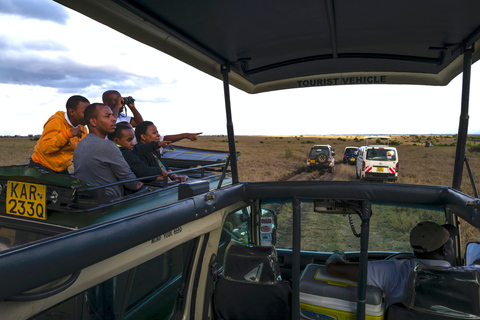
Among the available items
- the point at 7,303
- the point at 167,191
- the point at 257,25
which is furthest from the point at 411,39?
the point at 7,303

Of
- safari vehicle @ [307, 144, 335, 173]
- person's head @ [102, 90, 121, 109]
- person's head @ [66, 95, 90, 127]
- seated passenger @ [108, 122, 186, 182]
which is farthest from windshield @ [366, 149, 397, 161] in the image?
person's head @ [66, 95, 90, 127]

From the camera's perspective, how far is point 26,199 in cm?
226

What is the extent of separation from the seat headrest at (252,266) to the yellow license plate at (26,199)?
1.23 meters

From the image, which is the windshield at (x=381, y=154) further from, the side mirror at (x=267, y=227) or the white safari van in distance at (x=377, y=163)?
the side mirror at (x=267, y=227)

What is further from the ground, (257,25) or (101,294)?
(257,25)

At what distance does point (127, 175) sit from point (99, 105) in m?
0.72

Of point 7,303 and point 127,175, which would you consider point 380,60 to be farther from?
point 7,303

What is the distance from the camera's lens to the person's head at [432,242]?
2.69 m

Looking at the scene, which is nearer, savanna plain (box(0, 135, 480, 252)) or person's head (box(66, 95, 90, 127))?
person's head (box(66, 95, 90, 127))

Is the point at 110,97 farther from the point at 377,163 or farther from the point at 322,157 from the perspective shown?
the point at 377,163

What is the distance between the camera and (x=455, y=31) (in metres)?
2.42

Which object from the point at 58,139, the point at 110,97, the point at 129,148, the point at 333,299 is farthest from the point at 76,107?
the point at 333,299

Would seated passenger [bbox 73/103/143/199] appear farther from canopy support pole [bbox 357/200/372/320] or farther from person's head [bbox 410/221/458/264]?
person's head [bbox 410/221/458/264]

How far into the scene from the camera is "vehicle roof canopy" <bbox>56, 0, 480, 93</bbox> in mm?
2012
